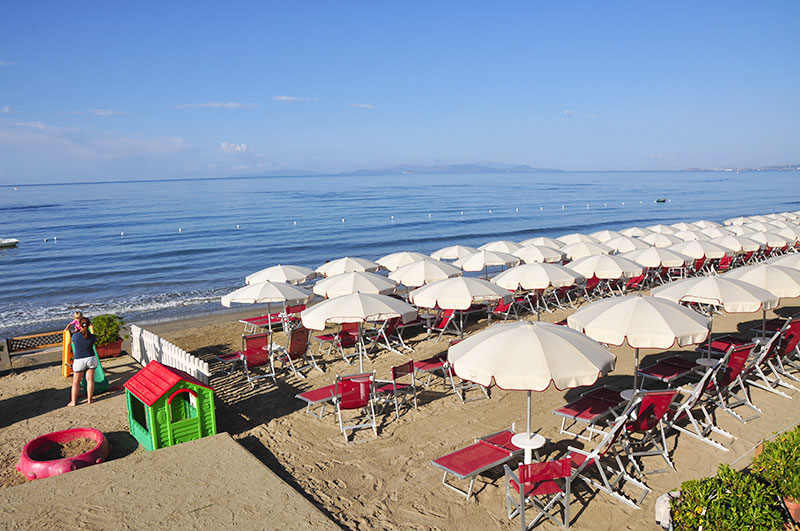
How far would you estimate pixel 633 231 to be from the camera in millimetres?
19984

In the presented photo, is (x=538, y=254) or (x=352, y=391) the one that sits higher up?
(x=538, y=254)

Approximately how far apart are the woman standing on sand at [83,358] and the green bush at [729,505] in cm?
772

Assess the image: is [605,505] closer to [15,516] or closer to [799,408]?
[799,408]

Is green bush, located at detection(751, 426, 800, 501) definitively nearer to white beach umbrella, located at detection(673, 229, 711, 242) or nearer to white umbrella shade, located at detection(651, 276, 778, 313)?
white umbrella shade, located at detection(651, 276, 778, 313)

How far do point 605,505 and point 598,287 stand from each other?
37.2 ft

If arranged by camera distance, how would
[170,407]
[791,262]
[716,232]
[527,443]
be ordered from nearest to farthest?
[527,443]
[170,407]
[791,262]
[716,232]

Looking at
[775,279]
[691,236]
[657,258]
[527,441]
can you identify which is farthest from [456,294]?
[691,236]

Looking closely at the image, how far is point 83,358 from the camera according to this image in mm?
8172

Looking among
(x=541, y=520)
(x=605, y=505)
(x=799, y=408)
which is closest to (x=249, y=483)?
(x=541, y=520)

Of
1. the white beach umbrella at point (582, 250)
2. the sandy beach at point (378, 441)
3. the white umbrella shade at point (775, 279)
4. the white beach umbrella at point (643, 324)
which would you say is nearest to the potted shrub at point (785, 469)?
the sandy beach at point (378, 441)

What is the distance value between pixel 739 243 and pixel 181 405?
15473 millimetres

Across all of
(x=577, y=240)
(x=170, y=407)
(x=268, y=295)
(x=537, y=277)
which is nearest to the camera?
(x=170, y=407)

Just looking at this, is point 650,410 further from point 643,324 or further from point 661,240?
point 661,240

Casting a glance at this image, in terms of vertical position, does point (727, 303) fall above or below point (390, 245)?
above
